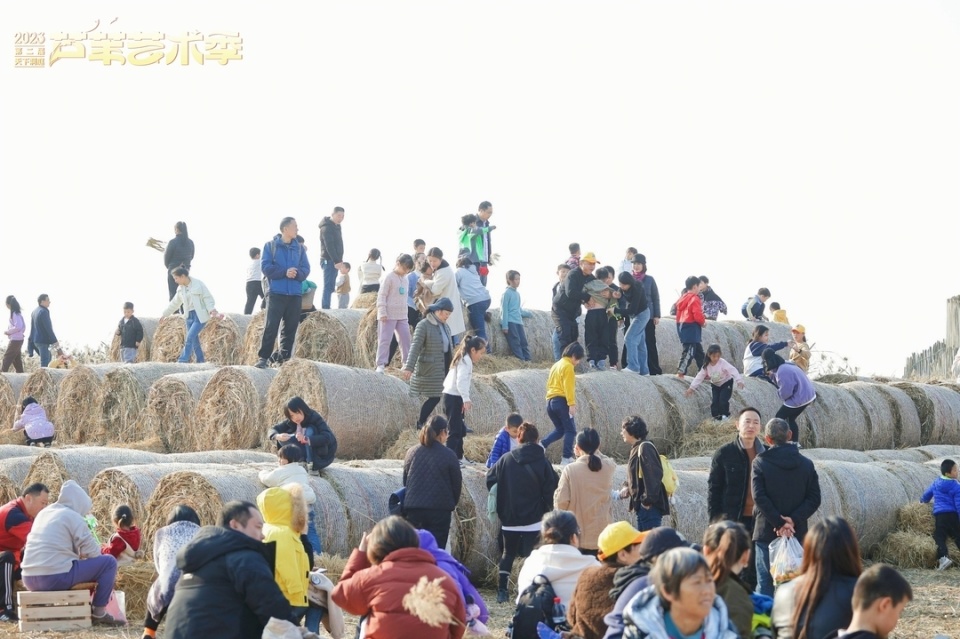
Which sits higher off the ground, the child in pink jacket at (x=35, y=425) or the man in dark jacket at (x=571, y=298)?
the man in dark jacket at (x=571, y=298)

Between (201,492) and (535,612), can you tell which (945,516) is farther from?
(535,612)

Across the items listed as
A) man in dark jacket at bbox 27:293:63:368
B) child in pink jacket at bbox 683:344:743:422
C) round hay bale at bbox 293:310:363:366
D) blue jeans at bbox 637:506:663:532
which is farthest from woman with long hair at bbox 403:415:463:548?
man in dark jacket at bbox 27:293:63:368

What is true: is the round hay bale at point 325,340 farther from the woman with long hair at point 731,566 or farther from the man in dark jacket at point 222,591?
the woman with long hair at point 731,566

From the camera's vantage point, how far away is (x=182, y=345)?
23.3m

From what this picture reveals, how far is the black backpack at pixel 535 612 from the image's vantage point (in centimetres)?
822

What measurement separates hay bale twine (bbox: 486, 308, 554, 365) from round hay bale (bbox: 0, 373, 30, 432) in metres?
7.60

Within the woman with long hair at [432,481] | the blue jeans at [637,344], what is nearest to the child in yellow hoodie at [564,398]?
the woman with long hair at [432,481]

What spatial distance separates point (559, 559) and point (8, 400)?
16444 millimetres

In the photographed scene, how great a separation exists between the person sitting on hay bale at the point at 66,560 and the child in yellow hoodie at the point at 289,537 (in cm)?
284

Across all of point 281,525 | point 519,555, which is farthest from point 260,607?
point 519,555

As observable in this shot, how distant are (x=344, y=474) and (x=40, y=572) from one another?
3.25 meters

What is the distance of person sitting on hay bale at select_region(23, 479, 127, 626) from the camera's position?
11234 mm

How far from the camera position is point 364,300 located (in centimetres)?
2264

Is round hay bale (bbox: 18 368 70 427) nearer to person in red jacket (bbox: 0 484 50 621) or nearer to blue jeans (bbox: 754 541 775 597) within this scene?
person in red jacket (bbox: 0 484 50 621)
